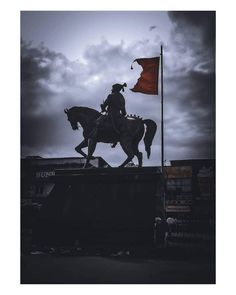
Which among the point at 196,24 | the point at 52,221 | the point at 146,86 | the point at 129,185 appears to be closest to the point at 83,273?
the point at 52,221

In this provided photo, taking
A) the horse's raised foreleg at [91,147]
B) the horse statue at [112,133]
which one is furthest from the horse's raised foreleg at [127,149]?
the horse's raised foreleg at [91,147]

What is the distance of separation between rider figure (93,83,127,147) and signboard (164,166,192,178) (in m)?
16.3

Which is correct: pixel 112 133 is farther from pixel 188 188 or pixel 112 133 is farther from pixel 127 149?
pixel 188 188

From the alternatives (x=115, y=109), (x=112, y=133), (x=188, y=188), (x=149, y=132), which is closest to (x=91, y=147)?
(x=112, y=133)

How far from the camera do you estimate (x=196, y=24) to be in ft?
27.3

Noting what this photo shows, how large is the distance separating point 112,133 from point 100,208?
1.86m

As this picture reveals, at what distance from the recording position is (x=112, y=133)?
912 centimetres

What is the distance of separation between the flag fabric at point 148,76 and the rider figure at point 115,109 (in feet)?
1.67

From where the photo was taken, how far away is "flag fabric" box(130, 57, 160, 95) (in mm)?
9352

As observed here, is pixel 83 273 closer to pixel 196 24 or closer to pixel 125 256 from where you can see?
pixel 125 256

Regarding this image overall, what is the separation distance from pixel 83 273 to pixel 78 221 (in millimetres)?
1612

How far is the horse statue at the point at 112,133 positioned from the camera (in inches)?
355

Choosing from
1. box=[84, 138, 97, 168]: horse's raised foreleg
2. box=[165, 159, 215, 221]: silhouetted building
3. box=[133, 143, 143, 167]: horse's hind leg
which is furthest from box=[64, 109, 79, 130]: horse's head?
box=[165, 159, 215, 221]: silhouetted building

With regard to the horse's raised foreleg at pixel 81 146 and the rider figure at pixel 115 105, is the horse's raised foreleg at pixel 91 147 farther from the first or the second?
the rider figure at pixel 115 105
